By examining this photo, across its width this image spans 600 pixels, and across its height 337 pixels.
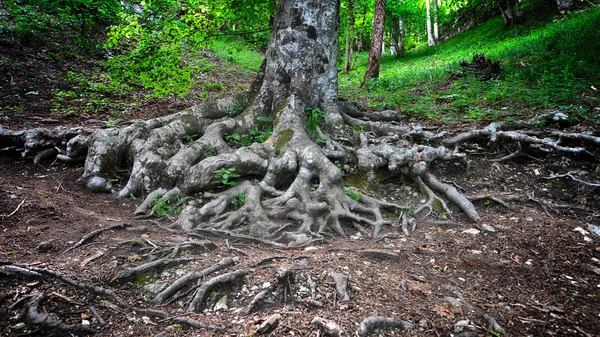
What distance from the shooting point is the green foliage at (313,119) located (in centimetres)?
570

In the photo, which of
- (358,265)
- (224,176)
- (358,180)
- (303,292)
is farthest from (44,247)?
(358,180)

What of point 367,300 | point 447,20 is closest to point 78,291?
point 367,300

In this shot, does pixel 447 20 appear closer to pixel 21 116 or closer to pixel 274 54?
pixel 274 54

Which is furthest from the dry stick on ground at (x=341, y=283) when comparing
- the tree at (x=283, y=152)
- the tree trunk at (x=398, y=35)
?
the tree trunk at (x=398, y=35)

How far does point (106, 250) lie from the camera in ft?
10.00

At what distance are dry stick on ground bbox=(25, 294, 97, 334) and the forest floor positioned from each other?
0.04 m

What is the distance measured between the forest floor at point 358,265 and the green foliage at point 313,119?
157 cm

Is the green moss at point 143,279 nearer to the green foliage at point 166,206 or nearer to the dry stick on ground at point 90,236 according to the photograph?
the dry stick on ground at point 90,236

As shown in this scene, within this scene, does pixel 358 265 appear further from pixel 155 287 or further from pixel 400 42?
pixel 400 42

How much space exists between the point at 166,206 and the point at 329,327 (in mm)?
3082

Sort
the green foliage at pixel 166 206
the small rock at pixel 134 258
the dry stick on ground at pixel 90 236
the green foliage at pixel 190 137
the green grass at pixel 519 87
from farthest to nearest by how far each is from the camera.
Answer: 1. the green grass at pixel 519 87
2. the green foliage at pixel 190 137
3. the green foliage at pixel 166 206
4. the dry stick on ground at pixel 90 236
5. the small rock at pixel 134 258

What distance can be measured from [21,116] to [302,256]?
7407mm

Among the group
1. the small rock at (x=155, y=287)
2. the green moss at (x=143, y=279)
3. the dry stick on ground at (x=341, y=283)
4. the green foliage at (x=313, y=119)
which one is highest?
the green foliage at (x=313, y=119)

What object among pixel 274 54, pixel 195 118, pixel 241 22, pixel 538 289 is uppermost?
pixel 241 22
